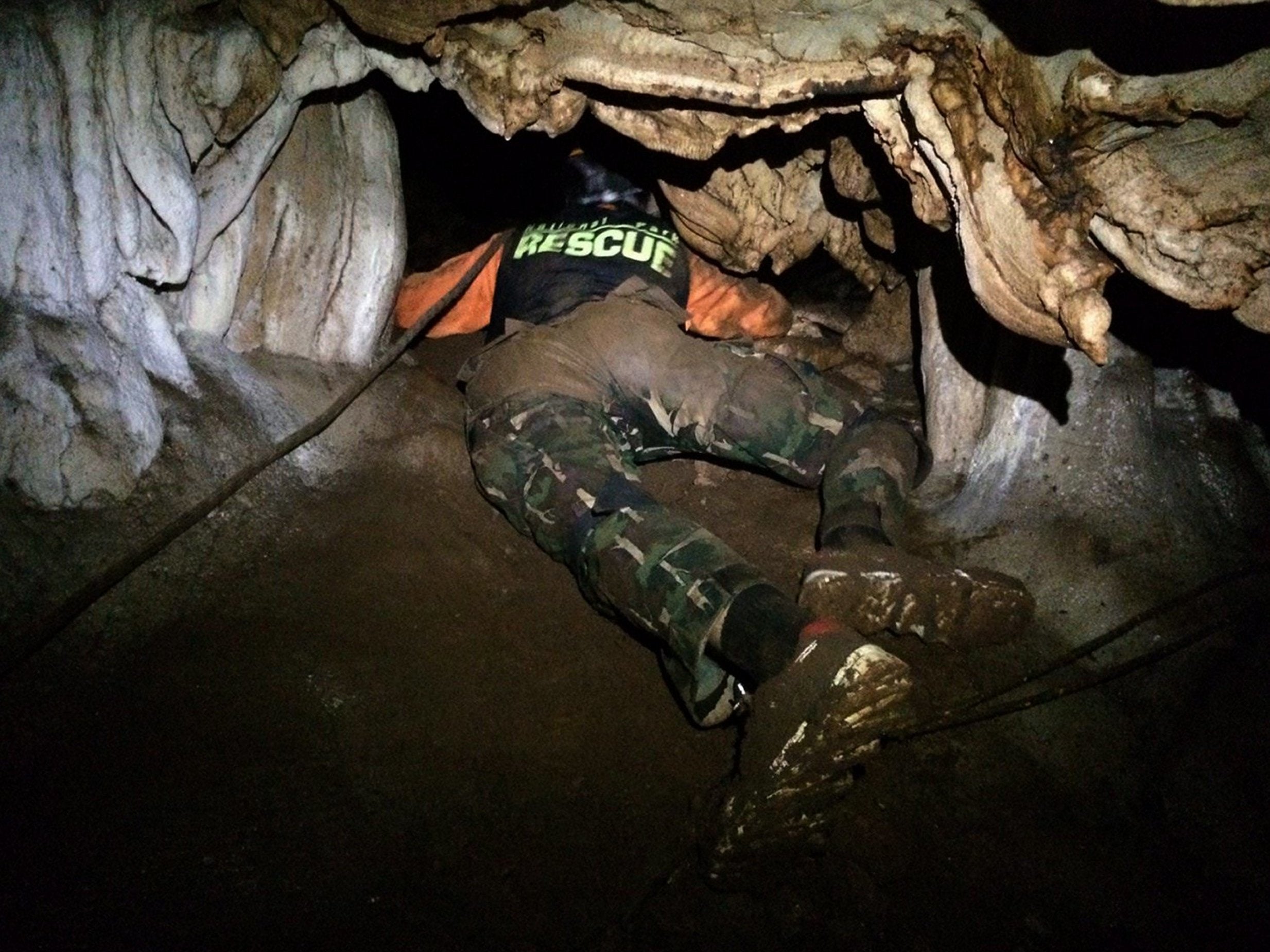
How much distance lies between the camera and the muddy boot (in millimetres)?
1798

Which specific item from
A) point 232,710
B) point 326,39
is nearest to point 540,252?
point 326,39

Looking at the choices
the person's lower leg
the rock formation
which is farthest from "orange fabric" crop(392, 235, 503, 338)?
the person's lower leg

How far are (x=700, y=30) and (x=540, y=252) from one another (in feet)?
4.57

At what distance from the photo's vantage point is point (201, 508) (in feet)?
8.40

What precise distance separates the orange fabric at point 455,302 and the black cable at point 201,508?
50mm

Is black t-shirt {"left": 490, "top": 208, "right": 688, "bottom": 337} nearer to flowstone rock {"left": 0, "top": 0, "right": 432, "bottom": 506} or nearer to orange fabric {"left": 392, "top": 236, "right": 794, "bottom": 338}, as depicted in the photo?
orange fabric {"left": 392, "top": 236, "right": 794, "bottom": 338}

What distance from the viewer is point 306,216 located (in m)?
3.25

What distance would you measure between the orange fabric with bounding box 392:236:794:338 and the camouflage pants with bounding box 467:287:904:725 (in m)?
0.53

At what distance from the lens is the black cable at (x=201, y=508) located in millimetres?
2109

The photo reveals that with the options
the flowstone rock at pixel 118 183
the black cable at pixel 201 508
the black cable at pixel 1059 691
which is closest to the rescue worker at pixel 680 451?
the black cable at pixel 201 508

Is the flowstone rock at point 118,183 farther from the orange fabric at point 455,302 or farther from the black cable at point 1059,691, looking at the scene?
the black cable at point 1059,691

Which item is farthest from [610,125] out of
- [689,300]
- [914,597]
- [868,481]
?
[914,597]

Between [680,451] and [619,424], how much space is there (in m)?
0.31

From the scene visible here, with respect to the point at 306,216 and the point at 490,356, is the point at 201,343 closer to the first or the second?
the point at 306,216
